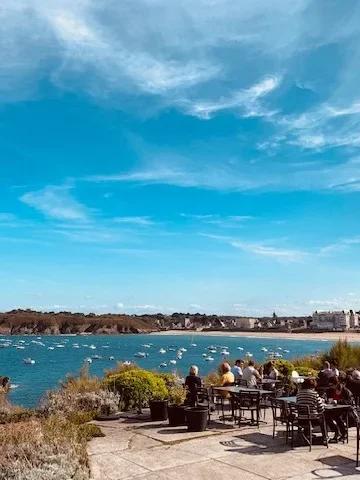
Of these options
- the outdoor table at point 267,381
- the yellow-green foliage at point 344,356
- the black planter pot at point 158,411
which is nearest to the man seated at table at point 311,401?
the black planter pot at point 158,411

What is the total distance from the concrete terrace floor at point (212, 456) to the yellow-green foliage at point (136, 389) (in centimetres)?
233

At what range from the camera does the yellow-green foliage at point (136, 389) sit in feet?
42.7

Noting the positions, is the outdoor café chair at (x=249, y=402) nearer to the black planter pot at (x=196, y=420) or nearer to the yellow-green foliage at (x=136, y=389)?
the black planter pot at (x=196, y=420)

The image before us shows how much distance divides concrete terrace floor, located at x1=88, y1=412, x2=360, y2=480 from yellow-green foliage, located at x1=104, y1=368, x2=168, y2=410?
2.33 meters

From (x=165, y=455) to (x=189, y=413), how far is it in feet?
5.82

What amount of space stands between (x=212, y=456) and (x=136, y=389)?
4.83 meters

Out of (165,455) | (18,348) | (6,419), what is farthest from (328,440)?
(18,348)

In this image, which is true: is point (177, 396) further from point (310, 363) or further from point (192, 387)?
point (310, 363)

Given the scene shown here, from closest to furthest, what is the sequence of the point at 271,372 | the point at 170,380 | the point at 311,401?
the point at 311,401, the point at 271,372, the point at 170,380

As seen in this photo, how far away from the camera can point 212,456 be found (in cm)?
841

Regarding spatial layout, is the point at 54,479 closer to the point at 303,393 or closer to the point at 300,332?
the point at 303,393

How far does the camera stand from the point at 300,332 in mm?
185250

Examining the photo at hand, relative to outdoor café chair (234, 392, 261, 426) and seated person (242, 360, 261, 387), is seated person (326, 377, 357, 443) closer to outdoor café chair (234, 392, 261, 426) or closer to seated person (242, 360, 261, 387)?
outdoor café chair (234, 392, 261, 426)

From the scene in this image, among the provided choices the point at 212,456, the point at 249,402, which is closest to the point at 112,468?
the point at 212,456
